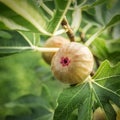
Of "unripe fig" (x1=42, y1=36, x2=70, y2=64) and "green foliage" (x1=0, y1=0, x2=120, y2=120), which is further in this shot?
"unripe fig" (x1=42, y1=36, x2=70, y2=64)

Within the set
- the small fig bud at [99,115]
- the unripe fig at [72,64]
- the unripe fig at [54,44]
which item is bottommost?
the small fig bud at [99,115]

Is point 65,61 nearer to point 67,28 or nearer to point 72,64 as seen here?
point 72,64

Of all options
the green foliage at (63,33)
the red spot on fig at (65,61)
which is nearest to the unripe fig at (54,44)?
the green foliage at (63,33)

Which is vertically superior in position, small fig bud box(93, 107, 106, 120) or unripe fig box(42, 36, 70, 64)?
unripe fig box(42, 36, 70, 64)

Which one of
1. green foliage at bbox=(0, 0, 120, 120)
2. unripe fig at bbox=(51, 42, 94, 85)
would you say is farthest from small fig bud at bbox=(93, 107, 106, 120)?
unripe fig at bbox=(51, 42, 94, 85)

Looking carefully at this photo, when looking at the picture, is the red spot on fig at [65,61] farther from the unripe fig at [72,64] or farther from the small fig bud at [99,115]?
the small fig bud at [99,115]

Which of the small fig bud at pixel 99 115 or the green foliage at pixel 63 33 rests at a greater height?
the green foliage at pixel 63 33

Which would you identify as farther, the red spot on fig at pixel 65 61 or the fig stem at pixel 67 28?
the fig stem at pixel 67 28

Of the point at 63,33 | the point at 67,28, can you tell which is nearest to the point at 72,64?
the point at 67,28

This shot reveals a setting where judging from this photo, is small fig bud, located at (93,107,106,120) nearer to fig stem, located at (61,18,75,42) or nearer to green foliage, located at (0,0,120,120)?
green foliage, located at (0,0,120,120)
